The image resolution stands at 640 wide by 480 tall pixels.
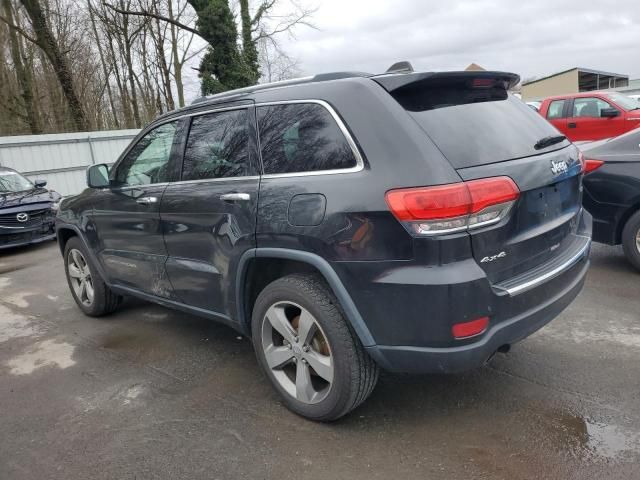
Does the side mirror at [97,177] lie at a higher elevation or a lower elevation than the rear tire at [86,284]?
higher

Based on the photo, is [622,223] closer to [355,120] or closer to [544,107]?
[355,120]

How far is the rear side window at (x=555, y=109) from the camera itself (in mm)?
12242

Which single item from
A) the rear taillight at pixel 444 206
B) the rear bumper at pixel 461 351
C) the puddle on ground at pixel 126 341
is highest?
the rear taillight at pixel 444 206

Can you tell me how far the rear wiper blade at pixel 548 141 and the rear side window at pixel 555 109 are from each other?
410 inches

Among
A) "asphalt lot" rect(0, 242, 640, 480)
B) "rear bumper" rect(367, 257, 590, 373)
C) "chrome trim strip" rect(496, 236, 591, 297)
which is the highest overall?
"chrome trim strip" rect(496, 236, 591, 297)

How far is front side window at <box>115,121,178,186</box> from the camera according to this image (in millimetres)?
3645

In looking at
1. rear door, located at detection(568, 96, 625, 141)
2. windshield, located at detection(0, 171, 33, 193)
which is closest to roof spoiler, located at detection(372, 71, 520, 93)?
windshield, located at detection(0, 171, 33, 193)

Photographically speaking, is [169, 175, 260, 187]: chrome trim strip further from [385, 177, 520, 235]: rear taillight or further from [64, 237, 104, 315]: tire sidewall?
[64, 237, 104, 315]: tire sidewall

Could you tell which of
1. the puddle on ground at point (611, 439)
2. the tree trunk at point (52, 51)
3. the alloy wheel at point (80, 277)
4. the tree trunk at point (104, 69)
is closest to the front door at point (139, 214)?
the alloy wheel at point (80, 277)

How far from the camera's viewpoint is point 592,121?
37.7ft

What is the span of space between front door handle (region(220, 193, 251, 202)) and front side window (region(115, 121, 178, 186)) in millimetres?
757

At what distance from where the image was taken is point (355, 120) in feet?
8.21

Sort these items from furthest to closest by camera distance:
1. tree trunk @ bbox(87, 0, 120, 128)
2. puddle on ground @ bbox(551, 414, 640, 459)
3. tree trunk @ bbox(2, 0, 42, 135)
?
1. tree trunk @ bbox(87, 0, 120, 128)
2. tree trunk @ bbox(2, 0, 42, 135)
3. puddle on ground @ bbox(551, 414, 640, 459)

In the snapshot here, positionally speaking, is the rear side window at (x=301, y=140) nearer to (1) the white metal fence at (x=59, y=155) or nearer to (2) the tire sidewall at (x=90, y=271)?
(2) the tire sidewall at (x=90, y=271)
